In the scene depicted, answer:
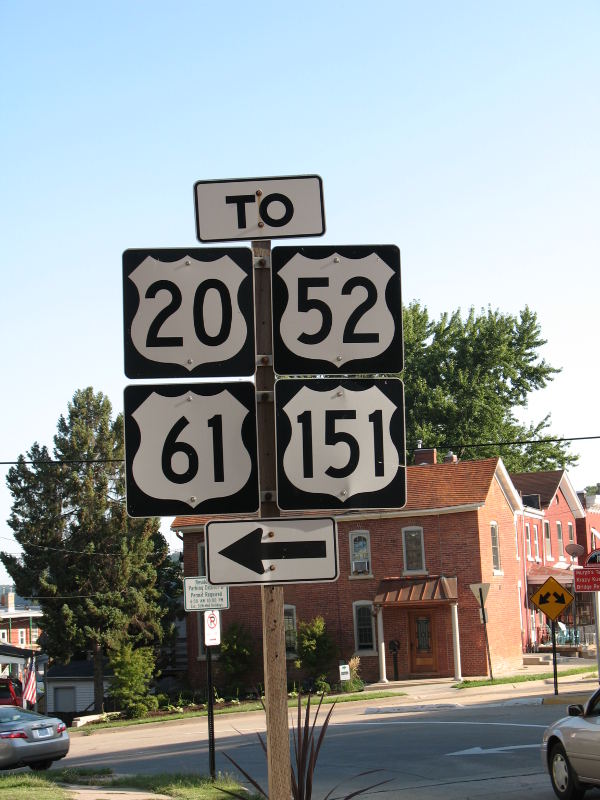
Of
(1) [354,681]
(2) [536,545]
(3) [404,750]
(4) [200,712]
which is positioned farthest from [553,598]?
(2) [536,545]

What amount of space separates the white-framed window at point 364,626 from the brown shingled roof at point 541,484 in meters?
17.0

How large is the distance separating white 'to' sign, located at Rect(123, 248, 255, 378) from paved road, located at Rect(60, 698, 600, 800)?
22.1 ft

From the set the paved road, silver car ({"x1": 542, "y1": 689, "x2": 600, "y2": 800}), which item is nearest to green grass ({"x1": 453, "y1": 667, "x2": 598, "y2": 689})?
the paved road

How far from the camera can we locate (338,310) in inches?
187

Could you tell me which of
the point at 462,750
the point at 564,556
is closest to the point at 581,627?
the point at 564,556

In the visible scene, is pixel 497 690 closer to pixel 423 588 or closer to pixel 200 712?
pixel 423 588

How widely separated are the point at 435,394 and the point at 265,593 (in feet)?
206

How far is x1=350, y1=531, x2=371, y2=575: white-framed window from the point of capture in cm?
4169

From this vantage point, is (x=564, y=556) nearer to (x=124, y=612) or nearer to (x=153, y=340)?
(x=124, y=612)

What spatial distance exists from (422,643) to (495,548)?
4.91 meters

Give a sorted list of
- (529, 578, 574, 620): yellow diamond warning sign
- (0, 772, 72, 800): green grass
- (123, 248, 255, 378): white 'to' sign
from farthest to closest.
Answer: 1. (529, 578, 574, 620): yellow diamond warning sign
2. (0, 772, 72, 800): green grass
3. (123, 248, 255, 378): white 'to' sign

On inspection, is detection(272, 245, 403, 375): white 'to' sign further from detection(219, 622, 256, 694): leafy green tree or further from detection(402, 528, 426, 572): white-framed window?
detection(219, 622, 256, 694): leafy green tree

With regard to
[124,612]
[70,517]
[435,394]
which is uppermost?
[435,394]

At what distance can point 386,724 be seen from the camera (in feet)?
81.6
